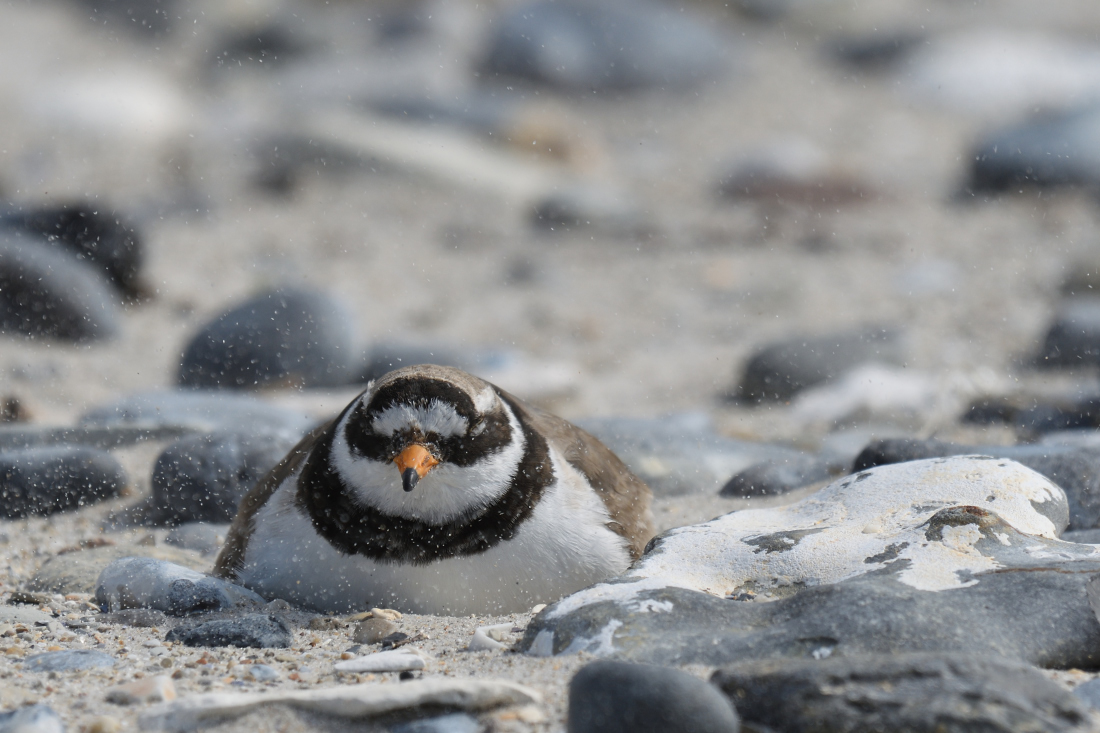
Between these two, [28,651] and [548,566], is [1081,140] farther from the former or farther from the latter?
[28,651]

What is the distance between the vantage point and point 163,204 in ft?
34.3

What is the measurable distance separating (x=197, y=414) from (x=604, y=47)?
9.43 meters

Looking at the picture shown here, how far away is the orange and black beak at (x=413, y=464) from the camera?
3381 millimetres

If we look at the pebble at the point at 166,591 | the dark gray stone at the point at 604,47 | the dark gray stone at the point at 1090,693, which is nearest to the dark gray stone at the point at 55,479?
the pebble at the point at 166,591

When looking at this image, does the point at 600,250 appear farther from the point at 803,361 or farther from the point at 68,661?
the point at 68,661

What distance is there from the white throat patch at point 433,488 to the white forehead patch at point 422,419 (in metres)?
0.01

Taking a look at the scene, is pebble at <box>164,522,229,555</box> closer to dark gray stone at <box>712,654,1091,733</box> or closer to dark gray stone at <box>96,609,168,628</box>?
dark gray stone at <box>96,609,168,628</box>

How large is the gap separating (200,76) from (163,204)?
15.0ft

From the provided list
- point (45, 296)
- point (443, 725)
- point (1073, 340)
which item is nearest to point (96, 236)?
point (45, 296)

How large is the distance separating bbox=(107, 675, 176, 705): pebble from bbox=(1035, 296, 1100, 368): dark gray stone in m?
5.59

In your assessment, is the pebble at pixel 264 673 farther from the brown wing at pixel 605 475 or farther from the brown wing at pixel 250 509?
the brown wing at pixel 605 475

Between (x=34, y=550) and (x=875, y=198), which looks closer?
(x=34, y=550)

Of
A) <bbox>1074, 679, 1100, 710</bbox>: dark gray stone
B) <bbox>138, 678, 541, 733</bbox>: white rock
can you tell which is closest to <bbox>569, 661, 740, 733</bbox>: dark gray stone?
<bbox>138, 678, 541, 733</bbox>: white rock

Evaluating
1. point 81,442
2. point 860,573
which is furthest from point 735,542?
point 81,442
